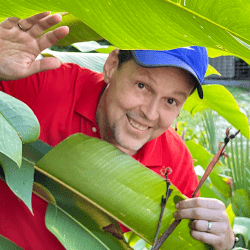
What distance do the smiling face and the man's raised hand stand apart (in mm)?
299

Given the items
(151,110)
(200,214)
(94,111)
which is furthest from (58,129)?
(200,214)

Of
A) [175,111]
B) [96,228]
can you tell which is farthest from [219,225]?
[175,111]

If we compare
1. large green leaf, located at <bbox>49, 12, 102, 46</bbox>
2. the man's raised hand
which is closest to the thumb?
the man's raised hand

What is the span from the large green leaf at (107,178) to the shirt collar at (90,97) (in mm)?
386

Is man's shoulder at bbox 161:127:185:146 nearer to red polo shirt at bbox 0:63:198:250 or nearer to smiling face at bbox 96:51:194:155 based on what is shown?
red polo shirt at bbox 0:63:198:250

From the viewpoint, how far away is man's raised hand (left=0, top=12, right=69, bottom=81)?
695mm

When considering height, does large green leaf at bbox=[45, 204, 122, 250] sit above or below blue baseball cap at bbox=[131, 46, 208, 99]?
below

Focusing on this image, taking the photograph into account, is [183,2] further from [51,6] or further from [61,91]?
[61,91]

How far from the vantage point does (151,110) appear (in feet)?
3.13

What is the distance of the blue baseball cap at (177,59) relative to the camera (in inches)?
36.0

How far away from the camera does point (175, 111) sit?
1013mm

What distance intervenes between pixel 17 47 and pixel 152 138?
0.50 metres

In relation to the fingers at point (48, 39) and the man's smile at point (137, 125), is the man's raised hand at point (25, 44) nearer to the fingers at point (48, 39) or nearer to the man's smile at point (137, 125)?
the fingers at point (48, 39)

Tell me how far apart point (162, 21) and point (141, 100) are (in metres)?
0.57
